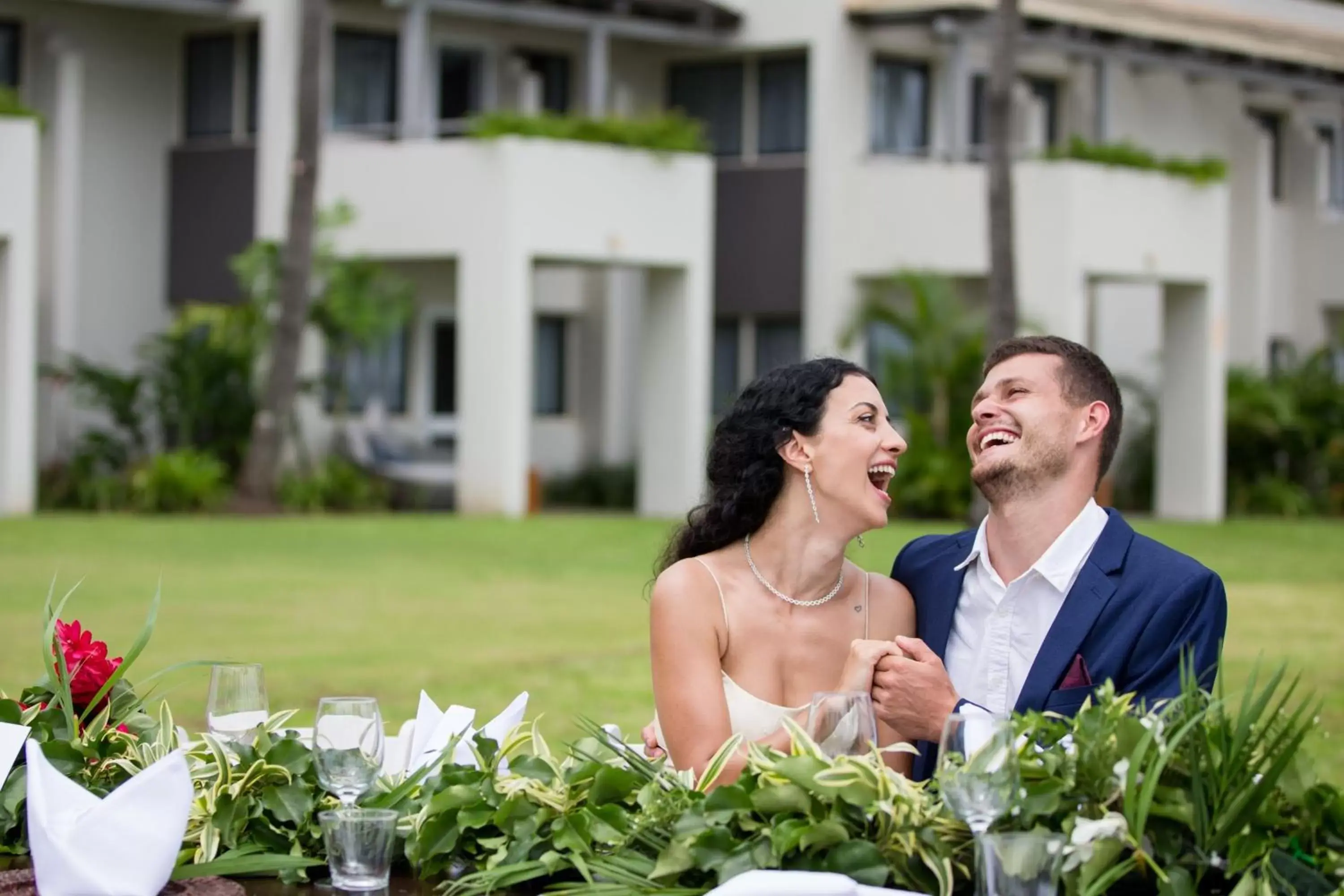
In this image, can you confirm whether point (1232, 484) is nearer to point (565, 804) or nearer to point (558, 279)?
point (558, 279)

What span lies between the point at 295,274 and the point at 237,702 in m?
20.6

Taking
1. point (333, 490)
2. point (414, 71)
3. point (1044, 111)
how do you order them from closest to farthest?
point (333, 490)
point (414, 71)
point (1044, 111)

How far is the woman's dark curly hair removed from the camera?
4867 mm

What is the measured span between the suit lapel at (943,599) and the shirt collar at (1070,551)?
0.25 meters

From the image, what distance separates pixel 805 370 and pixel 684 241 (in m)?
21.7

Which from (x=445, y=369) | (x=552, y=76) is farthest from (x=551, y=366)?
(x=552, y=76)

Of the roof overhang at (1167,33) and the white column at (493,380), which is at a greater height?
the roof overhang at (1167,33)

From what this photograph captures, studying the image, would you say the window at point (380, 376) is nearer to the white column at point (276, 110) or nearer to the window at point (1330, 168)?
the white column at point (276, 110)

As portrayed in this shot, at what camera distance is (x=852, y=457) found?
4.81 m

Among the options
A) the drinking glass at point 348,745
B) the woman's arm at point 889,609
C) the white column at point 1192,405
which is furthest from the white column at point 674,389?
the drinking glass at point 348,745

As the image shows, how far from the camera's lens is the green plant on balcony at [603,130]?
25.2 meters

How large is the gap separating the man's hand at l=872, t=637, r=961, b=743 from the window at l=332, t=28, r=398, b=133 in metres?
23.9

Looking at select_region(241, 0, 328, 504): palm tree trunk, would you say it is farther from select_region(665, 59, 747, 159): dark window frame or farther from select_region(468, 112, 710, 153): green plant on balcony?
select_region(665, 59, 747, 159): dark window frame

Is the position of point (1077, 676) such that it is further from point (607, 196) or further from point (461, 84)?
point (461, 84)
